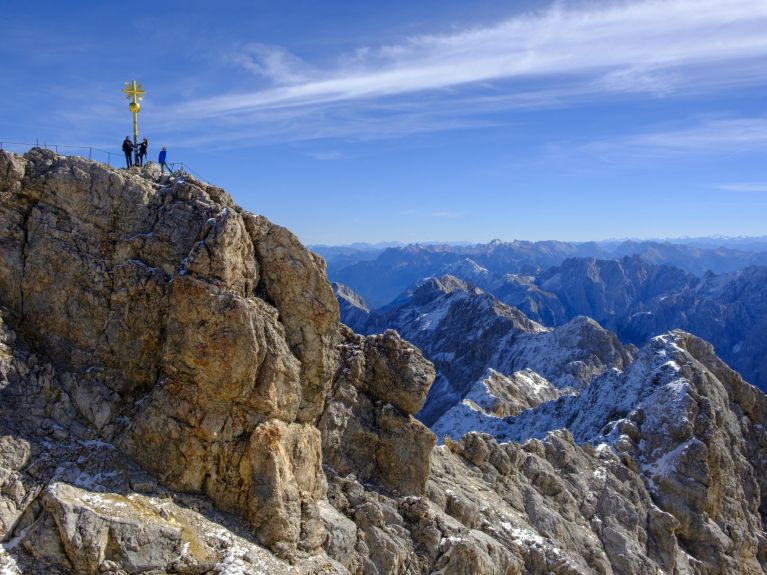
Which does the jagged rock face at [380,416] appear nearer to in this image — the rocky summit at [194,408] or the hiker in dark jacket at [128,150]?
the rocky summit at [194,408]

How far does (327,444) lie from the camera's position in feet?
137

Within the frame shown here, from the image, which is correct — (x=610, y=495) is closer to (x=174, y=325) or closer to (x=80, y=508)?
(x=174, y=325)

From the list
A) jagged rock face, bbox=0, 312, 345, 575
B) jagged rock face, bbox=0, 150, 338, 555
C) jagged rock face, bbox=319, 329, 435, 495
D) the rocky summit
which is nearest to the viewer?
jagged rock face, bbox=0, 312, 345, 575

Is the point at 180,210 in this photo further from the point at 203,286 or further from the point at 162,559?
the point at 162,559

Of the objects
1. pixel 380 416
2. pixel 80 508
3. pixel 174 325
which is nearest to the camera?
pixel 80 508

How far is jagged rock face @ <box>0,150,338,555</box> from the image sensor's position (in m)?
32.9

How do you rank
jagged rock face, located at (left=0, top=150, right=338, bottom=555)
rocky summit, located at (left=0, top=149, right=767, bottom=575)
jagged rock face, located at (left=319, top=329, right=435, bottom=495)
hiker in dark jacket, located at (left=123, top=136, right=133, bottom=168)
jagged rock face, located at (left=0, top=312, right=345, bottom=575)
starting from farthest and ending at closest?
1. jagged rock face, located at (left=319, top=329, right=435, bottom=495)
2. hiker in dark jacket, located at (left=123, top=136, right=133, bottom=168)
3. jagged rock face, located at (left=0, top=150, right=338, bottom=555)
4. rocky summit, located at (left=0, top=149, right=767, bottom=575)
5. jagged rock face, located at (left=0, top=312, right=345, bottom=575)

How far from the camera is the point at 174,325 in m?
33.7

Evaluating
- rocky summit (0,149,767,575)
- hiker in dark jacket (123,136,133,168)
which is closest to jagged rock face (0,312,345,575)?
rocky summit (0,149,767,575)

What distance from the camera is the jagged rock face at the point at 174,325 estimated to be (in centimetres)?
3291

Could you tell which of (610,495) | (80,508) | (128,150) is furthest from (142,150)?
(610,495)

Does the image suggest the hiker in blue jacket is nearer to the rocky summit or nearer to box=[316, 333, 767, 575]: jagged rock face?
the rocky summit

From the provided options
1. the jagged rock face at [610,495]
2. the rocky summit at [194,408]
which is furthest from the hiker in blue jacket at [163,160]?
the jagged rock face at [610,495]

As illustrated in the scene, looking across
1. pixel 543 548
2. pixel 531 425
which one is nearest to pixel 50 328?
pixel 543 548
